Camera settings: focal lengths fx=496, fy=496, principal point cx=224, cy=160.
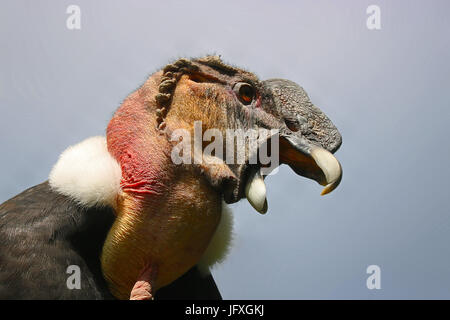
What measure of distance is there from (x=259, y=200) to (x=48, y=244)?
1638mm

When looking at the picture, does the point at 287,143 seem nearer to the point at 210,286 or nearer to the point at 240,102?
the point at 240,102

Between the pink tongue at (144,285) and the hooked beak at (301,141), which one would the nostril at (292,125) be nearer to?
the hooked beak at (301,141)

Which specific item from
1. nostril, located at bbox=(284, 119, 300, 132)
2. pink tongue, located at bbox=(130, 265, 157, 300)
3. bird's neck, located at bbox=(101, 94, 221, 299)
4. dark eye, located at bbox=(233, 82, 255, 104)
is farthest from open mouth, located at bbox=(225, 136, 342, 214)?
pink tongue, located at bbox=(130, 265, 157, 300)

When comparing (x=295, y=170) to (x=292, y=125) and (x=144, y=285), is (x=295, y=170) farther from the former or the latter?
(x=144, y=285)

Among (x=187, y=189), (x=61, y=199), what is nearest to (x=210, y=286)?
(x=187, y=189)

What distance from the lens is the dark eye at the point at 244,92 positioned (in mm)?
4574

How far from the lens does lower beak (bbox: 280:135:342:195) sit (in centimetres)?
388

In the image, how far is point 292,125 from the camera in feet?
14.4

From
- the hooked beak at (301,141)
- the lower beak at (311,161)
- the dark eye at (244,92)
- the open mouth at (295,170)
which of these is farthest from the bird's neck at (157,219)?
the dark eye at (244,92)

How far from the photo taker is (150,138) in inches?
166

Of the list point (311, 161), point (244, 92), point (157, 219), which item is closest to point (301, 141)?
point (311, 161)

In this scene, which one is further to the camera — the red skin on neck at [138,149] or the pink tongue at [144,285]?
the red skin on neck at [138,149]

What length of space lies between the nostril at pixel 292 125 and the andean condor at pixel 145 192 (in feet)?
0.04
